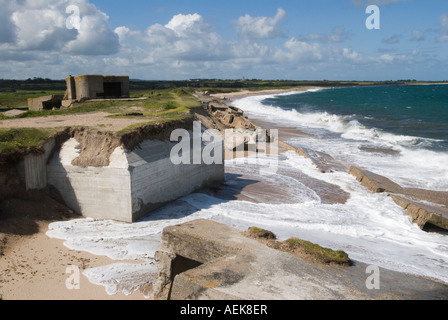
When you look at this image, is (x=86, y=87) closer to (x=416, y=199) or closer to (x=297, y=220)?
(x=297, y=220)

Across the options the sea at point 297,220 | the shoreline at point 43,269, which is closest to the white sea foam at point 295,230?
the sea at point 297,220

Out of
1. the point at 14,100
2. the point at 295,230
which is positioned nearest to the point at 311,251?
the point at 295,230

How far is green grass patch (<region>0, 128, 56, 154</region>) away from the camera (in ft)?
39.8

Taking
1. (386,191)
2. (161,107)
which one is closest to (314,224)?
(386,191)

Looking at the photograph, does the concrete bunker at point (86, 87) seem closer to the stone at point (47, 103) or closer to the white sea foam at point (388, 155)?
the stone at point (47, 103)

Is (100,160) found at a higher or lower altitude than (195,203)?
higher

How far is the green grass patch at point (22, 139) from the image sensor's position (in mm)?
12141

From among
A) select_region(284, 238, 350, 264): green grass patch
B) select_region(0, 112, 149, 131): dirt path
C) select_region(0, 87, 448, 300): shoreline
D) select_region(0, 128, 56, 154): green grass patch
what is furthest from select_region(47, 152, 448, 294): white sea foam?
select_region(0, 112, 149, 131): dirt path

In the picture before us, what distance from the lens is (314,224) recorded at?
1262 cm

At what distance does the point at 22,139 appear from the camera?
504 inches

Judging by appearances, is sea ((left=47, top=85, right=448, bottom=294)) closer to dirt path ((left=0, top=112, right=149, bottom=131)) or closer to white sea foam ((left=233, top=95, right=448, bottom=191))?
white sea foam ((left=233, top=95, right=448, bottom=191))

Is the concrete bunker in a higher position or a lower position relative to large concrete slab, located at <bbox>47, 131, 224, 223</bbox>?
higher
